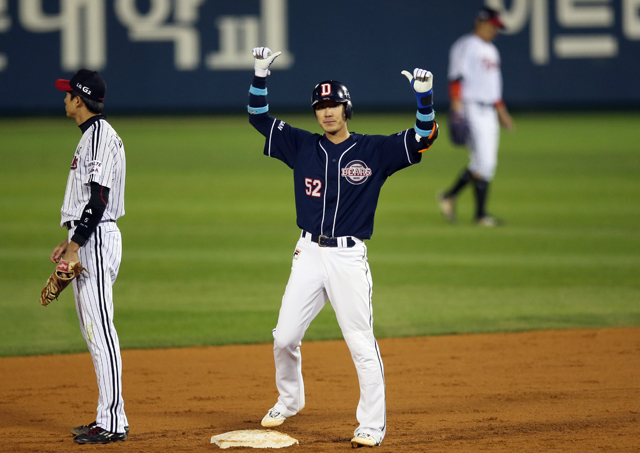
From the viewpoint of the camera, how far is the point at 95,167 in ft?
15.0

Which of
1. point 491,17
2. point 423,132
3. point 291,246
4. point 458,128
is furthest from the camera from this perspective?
point 458,128

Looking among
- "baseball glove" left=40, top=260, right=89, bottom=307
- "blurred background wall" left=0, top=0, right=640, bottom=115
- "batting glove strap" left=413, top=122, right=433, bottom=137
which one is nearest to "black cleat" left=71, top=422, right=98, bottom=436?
"baseball glove" left=40, top=260, right=89, bottom=307

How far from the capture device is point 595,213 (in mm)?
13461

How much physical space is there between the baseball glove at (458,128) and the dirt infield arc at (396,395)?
5369 mm

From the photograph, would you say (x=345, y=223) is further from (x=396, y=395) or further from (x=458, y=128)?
(x=458, y=128)

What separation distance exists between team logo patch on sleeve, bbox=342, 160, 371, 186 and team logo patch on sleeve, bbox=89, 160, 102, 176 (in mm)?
1259

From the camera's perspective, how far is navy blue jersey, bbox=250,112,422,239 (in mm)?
4719

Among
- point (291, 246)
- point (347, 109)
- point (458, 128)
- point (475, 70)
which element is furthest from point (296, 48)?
point (347, 109)

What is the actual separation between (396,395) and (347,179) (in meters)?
1.70

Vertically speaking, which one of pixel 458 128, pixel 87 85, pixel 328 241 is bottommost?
pixel 328 241

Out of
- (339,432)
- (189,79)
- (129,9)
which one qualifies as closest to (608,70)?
(189,79)

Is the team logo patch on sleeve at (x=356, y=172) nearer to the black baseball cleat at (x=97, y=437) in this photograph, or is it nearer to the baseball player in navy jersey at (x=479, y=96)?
the black baseball cleat at (x=97, y=437)

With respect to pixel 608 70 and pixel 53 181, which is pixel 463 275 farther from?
pixel 608 70

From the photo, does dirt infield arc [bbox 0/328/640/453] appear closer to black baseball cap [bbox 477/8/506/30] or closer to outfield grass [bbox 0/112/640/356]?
outfield grass [bbox 0/112/640/356]
